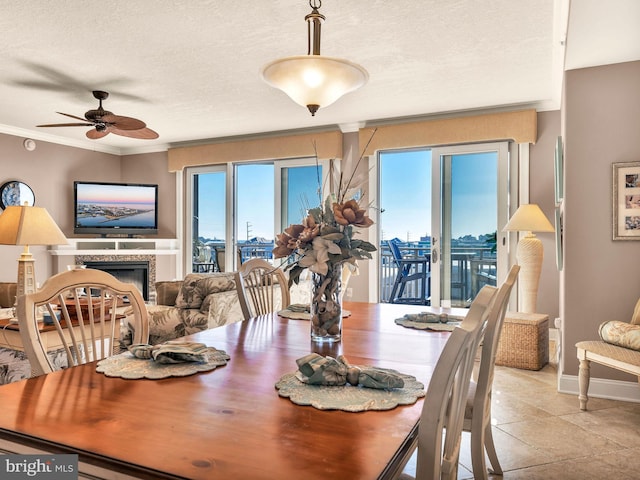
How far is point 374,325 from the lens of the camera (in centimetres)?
201

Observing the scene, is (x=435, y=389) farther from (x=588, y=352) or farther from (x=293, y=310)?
(x=588, y=352)

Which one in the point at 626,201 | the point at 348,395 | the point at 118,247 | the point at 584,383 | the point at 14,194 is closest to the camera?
the point at 348,395

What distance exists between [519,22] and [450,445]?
2981 mm

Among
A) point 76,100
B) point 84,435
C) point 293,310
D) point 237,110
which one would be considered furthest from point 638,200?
point 76,100

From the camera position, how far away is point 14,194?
6141 millimetres

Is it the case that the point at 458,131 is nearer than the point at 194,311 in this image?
No

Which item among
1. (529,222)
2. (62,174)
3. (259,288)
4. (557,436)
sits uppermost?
(62,174)

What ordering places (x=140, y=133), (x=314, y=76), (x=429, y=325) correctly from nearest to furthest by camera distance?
(x=429, y=325) < (x=314, y=76) < (x=140, y=133)

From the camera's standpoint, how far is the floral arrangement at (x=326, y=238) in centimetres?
159

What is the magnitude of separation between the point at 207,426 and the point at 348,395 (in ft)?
1.08

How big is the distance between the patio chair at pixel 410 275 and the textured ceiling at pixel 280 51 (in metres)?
2.39

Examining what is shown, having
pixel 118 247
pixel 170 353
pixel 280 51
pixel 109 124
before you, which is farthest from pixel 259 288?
pixel 118 247

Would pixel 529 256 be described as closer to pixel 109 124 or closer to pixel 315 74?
pixel 315 74

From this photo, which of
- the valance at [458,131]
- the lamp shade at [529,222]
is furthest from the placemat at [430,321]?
the valance at [458,131]
